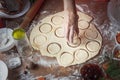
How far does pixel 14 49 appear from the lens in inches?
50.4

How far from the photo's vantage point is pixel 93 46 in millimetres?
1252

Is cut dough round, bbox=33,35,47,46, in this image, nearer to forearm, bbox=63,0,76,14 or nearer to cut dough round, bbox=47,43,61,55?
cut dough round, bbox=47,43,61,55

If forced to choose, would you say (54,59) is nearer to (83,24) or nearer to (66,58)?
(66,58)

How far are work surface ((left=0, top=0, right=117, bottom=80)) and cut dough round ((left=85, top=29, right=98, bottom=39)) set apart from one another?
0.03 m

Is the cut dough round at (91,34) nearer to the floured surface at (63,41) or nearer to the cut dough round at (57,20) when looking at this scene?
the floured surface at (63,41)

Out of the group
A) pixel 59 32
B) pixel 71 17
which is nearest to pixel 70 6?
pixel 71 17

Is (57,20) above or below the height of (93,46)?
above

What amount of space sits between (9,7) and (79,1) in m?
0.37

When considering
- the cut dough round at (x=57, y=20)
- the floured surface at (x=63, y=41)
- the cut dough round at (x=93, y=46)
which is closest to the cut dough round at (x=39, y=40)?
the floured surface at (x=63, y=41)

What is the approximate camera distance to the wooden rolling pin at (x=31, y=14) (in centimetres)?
133

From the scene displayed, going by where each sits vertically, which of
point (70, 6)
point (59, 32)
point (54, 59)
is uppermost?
point (70, 6)

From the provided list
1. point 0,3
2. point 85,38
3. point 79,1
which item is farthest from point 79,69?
point 0,3

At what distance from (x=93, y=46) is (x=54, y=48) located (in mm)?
183

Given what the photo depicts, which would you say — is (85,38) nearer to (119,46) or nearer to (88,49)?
(88,49)
